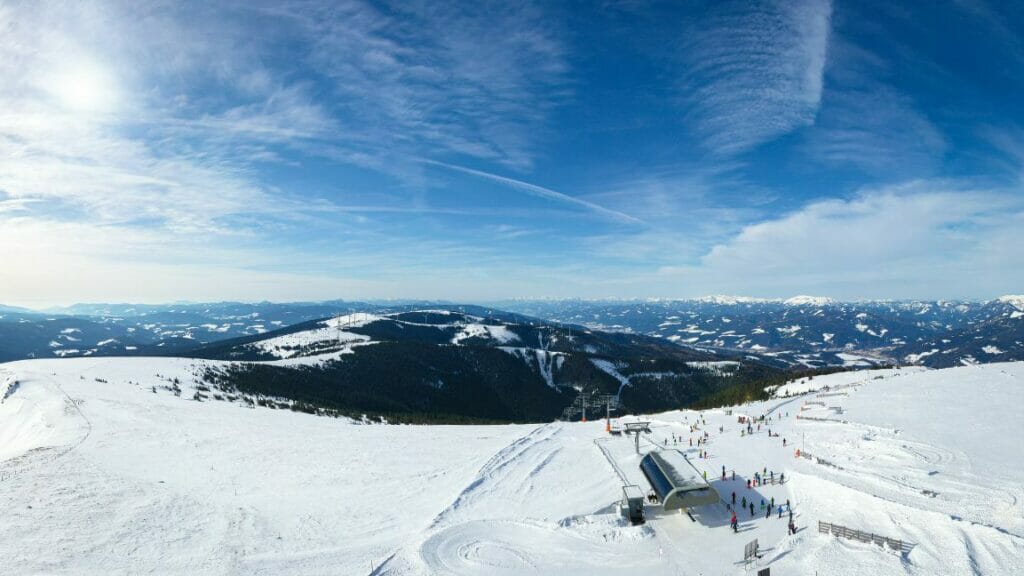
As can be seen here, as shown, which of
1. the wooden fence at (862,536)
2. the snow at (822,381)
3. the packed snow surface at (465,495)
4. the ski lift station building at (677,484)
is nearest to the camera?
the packed snow surface at (465,495)

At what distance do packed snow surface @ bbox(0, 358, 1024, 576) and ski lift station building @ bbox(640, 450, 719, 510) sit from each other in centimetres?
133

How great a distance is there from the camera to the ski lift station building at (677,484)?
3164 cm

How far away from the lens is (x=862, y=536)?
26.7m

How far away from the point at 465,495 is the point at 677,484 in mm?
15197

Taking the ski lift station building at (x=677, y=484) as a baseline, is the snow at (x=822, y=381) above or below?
below

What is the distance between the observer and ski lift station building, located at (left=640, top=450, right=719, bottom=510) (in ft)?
104

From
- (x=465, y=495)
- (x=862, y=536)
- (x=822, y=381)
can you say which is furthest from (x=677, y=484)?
(x=822, y=381)

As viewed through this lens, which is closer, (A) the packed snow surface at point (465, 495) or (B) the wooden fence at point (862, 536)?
(A) the packed snow surface at point (465, 495)

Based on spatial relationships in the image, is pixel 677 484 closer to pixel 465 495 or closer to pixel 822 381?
pixel 465 495

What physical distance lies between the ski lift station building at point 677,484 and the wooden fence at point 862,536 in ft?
20.0

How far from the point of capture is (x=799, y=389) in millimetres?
114688

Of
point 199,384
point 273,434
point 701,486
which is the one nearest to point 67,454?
point 273,434

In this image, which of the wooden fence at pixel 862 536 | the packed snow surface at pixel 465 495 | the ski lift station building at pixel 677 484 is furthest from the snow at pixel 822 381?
the wooden fence at pixel 862 536

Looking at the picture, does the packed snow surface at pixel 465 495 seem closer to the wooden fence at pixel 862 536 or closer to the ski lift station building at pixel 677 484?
the wooden fence at pixel 862 536
